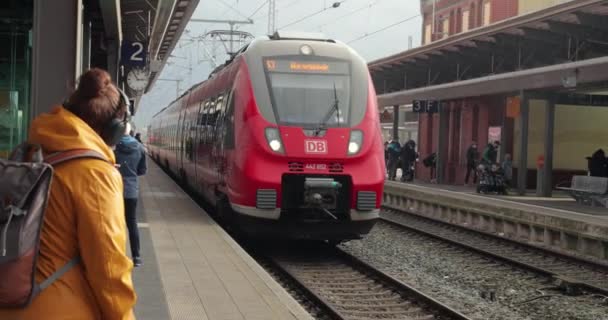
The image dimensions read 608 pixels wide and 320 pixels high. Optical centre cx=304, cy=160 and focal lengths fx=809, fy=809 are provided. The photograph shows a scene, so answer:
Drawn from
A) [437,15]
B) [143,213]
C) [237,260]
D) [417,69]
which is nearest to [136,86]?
[143,213]

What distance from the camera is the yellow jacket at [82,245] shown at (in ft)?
8.09

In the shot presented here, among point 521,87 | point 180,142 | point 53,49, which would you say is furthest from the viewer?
point 180,142

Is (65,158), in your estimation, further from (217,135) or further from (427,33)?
(427,33)

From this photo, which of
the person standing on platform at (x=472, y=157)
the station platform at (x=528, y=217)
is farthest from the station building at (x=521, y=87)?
the station platform at (x=528, y=217)

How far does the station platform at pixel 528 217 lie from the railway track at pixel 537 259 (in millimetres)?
639

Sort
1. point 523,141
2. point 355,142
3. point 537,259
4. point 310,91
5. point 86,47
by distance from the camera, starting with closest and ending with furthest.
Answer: point 355,142 → point 310,91 → point 537,259 → point 86,47 → point 523,141

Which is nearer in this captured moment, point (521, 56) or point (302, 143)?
point (302, 143)

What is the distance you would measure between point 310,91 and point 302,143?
0.86 metres

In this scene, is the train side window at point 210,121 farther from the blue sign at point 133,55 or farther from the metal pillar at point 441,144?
the metal pillar at point 441,144

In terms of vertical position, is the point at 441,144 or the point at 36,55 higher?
the point at 36,55

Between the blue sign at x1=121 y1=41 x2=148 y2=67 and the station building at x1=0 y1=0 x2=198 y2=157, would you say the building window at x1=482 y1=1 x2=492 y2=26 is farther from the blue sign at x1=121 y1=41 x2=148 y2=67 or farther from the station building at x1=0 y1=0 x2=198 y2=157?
the station building at x1=0 y1=0 x2=198 y2=157

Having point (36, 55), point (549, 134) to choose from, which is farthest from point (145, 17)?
point (36, 55)

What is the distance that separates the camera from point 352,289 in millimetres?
9188

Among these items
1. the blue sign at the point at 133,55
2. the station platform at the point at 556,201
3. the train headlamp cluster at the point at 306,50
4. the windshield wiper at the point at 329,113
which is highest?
the blue sign at the point at 133,55
